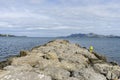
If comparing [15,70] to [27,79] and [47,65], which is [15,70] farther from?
[47,65]

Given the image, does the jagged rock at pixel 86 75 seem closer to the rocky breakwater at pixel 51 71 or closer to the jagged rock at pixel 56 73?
the rocky breakwater at pixel 51 71

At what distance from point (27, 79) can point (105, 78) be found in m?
5.29

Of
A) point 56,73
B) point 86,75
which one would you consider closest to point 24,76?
point 56,73

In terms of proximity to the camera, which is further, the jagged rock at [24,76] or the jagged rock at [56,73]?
the jagged rock at [56,73]

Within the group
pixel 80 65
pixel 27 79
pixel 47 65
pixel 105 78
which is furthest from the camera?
pixel 80 65

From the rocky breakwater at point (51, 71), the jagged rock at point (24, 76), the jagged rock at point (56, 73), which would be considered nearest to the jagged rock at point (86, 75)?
the rocky breakwater at point (51, 71)

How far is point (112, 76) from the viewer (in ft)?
54.6

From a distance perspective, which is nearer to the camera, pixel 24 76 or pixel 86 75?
pixel 24 76

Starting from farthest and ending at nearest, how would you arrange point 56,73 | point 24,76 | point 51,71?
point 51,71, point 56,73, point 24,76

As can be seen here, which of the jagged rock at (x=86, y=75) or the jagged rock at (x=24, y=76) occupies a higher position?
the jagged rock at (x=24, y=76)

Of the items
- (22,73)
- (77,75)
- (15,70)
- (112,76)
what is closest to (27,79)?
(22,73)

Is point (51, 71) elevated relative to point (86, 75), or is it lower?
elevated

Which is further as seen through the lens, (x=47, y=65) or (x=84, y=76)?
(x=47, y=65)

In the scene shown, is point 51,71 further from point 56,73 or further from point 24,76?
point 24,76
